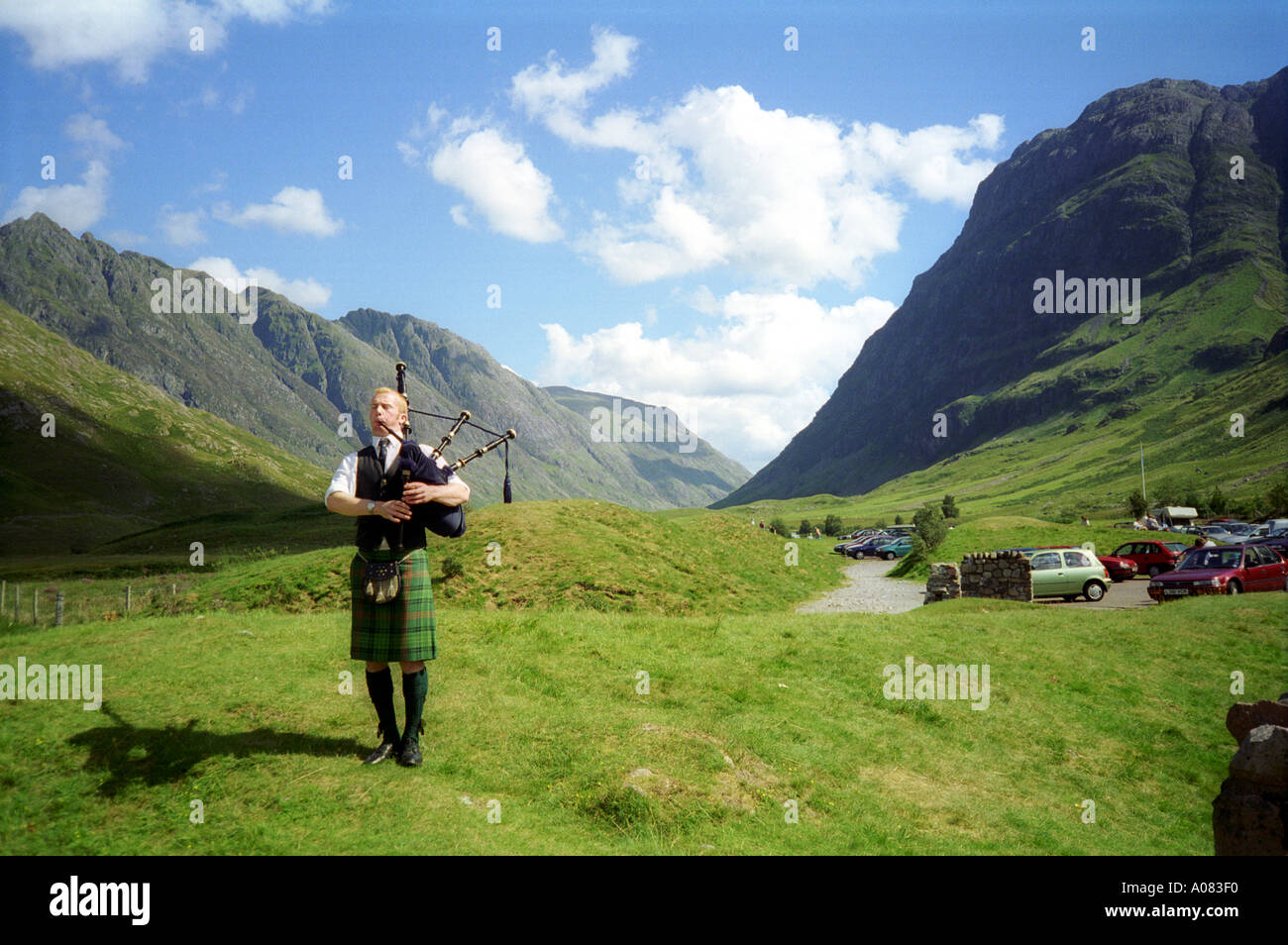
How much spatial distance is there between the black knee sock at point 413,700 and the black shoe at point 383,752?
0.91 ft

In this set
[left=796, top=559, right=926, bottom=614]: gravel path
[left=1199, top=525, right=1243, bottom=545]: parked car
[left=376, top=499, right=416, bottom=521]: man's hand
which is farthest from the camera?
[left=1199, top=525, right=1243, bottom=545]: parked car

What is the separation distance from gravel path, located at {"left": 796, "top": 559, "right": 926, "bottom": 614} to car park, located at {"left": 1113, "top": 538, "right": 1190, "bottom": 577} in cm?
1179

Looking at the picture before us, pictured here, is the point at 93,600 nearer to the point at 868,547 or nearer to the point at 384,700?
the point at 384,700

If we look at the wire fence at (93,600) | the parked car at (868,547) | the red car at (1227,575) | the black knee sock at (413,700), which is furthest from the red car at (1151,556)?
the wire fence at (93,600)

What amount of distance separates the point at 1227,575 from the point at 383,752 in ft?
104

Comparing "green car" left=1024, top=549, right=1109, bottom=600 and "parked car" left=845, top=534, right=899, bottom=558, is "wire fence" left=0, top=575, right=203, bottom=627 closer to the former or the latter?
"green car" left=1024, top=549, right=1109, bottom=600

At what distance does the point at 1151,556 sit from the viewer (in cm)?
4041

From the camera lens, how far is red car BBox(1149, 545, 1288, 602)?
88.9 ft

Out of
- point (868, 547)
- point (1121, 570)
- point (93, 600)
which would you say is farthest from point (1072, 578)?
point (93, 600)

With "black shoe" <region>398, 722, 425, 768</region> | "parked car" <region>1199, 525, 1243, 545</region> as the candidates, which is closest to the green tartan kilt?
"black shoe" <region>398, 722, 425, 768</region>

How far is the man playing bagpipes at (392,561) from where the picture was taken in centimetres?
745

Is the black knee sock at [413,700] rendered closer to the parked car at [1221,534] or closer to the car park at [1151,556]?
the car park at [1151,556]
